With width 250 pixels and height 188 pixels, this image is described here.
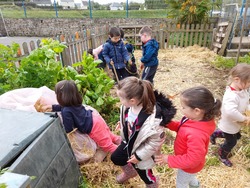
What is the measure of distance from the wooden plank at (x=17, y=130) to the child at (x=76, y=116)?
52cm

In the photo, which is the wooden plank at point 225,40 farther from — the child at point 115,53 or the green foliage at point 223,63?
the child at point 115,53

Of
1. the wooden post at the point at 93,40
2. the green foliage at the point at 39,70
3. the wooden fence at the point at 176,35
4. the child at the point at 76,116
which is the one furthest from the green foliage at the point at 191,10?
the child at the point at 76,116

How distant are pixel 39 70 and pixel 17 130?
1.34 meters

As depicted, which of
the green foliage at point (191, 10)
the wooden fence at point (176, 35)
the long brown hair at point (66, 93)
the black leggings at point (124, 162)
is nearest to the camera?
the black leggings at point (124, 162)

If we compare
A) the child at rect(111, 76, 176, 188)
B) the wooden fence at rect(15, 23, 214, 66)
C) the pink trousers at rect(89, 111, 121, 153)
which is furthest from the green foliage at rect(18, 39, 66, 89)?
the wooden fence at rect(15, 23, 214, 66)

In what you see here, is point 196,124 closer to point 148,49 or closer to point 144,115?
point 144,115

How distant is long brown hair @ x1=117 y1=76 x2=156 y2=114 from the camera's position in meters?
1.60

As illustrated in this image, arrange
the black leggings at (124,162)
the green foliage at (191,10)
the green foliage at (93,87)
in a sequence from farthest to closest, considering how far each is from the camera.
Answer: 1. the green foliage at (191,10)
2. the green foliage at (93,87)
3. the black leggings at (124,162)

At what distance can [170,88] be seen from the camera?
5000mm

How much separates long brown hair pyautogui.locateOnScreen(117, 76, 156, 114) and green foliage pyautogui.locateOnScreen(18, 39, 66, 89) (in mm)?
1396

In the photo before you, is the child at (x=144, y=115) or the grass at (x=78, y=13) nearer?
the child at (x=144, y=115)

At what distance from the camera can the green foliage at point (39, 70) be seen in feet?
8.14

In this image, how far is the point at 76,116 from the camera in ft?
6.98

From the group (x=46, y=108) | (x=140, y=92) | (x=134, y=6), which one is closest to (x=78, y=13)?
(x=134, y=6)
